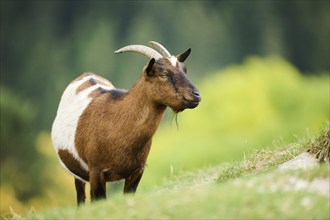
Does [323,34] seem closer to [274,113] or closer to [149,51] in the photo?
[274,113]

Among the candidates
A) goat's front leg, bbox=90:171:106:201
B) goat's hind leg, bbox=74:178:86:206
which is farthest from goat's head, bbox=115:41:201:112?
goat's hind leg, bbox=74:178:86:206

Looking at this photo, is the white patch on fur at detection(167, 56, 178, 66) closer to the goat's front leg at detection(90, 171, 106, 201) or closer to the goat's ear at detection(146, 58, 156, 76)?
the goat's ear at detection(146, 58, 156, 76)

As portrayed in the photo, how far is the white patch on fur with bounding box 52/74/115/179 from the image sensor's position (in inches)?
493

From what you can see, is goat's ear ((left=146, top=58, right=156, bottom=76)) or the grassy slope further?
goat's ear ((left=146, top=58, right=156, bottom=76))

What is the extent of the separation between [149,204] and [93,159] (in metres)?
2.28

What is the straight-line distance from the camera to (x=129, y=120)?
11719 mm

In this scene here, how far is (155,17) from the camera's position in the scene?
89.3 metres

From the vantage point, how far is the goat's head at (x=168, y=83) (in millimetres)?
11180

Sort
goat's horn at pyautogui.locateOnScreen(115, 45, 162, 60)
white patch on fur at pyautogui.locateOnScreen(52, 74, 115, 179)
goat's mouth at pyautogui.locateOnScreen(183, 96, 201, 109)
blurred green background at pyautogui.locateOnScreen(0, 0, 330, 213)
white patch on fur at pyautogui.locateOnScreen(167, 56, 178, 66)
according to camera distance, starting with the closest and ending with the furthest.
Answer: goat's mouth at pyautogui.locateOnScreen(183, 96, 201, 109)
white patch on fur at pyautogui.locateOnScreen(167, 56, 178, 66)
goat's horn at pyautogui.locateOnScreen(115, 45, 162, 60)
white patch on fur at pyautogui.locateOnScreen(52, 74, 115, 179)
blurred green background at pyautogui.locateOnScreen(0, 0, 330, 213)

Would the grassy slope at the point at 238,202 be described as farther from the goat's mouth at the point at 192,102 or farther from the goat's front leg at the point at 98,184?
the goat's mouth at the point at 192,102

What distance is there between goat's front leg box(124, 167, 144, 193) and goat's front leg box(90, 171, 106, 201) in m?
0.32

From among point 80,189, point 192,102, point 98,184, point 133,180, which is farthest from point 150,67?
point 80,189

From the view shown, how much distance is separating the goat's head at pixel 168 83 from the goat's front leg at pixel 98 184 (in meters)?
1.26

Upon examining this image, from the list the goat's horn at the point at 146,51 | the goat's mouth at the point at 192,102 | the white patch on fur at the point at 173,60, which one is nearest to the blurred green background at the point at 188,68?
the goat's horn at the point at 146,51
